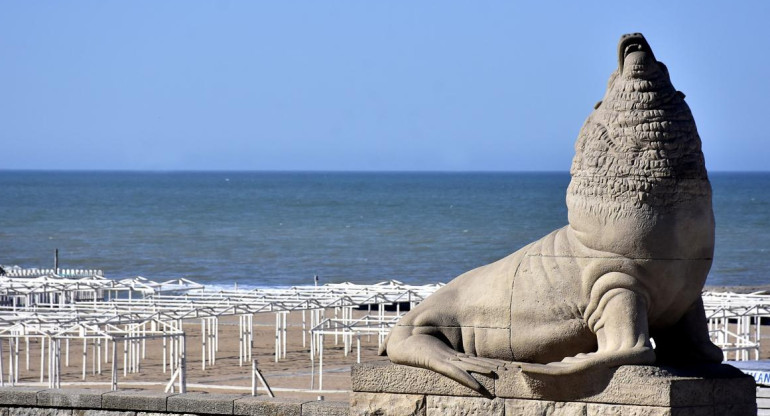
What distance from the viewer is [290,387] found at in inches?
725

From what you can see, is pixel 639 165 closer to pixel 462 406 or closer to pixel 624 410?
pixel 624 410

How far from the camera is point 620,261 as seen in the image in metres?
6.50

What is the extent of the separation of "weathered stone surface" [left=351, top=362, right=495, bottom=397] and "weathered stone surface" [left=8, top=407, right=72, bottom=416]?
2845 millimetres

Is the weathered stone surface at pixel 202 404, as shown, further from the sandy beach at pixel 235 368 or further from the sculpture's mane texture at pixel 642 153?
the sandy beach at pixel 235 368

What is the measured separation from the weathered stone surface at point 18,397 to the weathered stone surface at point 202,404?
119 cm

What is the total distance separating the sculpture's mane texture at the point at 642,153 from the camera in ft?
21.2

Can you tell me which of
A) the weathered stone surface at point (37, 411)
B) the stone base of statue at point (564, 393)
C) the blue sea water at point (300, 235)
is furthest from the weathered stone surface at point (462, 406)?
the blue sea water at point (300, 235)

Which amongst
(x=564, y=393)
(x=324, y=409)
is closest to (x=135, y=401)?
(x=324, y=409)

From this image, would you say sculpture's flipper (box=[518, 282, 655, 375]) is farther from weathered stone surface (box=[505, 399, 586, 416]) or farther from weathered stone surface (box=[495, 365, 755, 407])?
weathered stone surface (box=[505, 399, 586, 416])

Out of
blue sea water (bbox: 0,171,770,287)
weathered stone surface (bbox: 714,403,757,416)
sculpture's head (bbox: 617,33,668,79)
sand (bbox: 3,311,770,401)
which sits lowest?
blue sea water (bbox: 0,171,770,287)

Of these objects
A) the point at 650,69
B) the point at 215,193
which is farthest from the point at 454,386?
the point at 215,193

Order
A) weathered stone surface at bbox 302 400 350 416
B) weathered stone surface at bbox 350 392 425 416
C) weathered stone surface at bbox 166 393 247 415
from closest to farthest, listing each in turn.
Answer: weathered stone surface at bbox 350 392 425 416 → weathered stone surface at bbox 302 400 350 416 → weathered stone surface at bbox 166 393 247 415

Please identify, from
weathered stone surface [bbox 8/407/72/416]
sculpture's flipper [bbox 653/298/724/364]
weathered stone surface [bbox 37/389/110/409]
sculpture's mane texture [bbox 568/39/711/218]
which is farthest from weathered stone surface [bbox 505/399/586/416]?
weathered stone surface [bbox 8/407/72/416]

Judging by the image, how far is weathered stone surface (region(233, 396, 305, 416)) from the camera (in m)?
8.27
